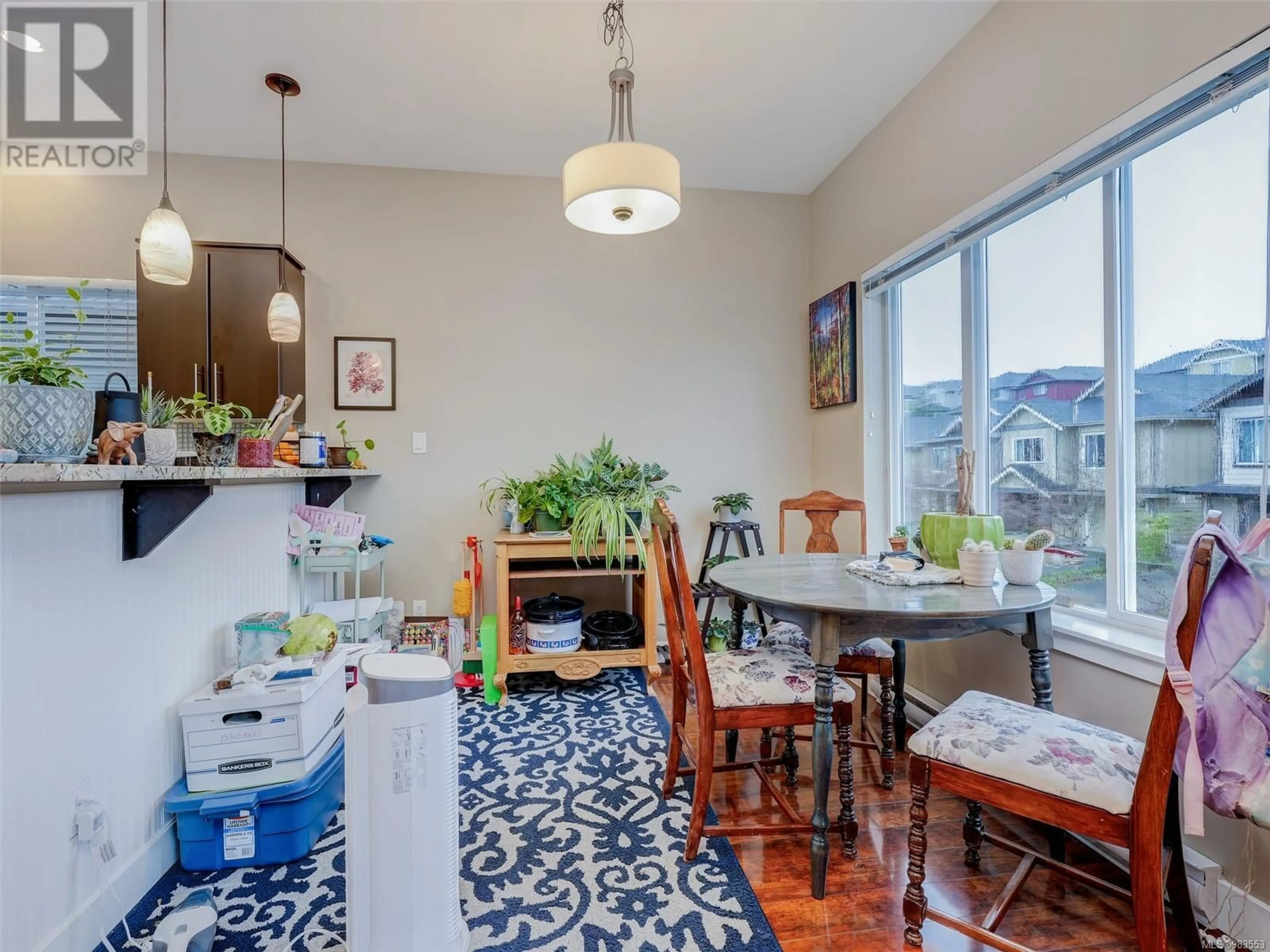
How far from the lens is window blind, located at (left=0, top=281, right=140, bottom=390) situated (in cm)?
279

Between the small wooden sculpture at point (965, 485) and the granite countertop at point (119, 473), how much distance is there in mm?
2177

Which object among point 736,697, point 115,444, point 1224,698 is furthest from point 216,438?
point 1224,698

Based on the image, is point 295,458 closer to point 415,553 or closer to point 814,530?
point 415,553

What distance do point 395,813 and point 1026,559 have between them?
174 cm

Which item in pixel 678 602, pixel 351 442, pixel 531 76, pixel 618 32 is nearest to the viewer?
pixel 678 602

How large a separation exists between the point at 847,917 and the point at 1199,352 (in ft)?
5.52

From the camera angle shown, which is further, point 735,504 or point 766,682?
point 735,504

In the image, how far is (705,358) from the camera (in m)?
3.42

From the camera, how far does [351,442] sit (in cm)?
312

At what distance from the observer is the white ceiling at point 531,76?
6.70 ft

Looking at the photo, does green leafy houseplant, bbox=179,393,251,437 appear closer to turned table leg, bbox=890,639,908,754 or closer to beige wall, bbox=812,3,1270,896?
turned table leg, bbox=890,639,908,754

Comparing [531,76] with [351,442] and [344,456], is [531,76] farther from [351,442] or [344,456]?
[351,442]

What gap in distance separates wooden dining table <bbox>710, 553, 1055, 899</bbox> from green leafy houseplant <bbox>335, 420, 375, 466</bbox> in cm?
209

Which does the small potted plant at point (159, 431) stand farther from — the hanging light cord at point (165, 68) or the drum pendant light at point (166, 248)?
the hanging light cord at point (165, 68)
